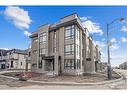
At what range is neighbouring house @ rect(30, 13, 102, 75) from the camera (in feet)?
65.7

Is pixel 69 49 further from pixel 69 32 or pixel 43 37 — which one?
pixel 43 37

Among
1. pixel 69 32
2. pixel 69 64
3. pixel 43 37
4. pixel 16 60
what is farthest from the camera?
pixel 16 60

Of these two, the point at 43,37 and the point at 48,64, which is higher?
the point at 43,37

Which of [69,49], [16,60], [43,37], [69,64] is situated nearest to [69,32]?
[69,49]

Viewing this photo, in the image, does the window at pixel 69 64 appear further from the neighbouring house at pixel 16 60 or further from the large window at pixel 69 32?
the neighbouring house at pixel 16 60

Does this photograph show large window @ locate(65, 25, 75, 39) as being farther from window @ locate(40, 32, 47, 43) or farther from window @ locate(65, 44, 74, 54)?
window @ locate(40, 32, 47, 43)

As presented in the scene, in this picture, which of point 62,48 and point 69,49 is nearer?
point 69,49

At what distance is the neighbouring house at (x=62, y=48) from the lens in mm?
20016

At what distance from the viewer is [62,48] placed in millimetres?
21000

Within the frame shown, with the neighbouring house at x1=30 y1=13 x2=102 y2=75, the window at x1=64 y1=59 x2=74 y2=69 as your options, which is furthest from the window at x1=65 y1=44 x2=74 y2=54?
the window at x1=64 y1=59 x2=74 y2=69
